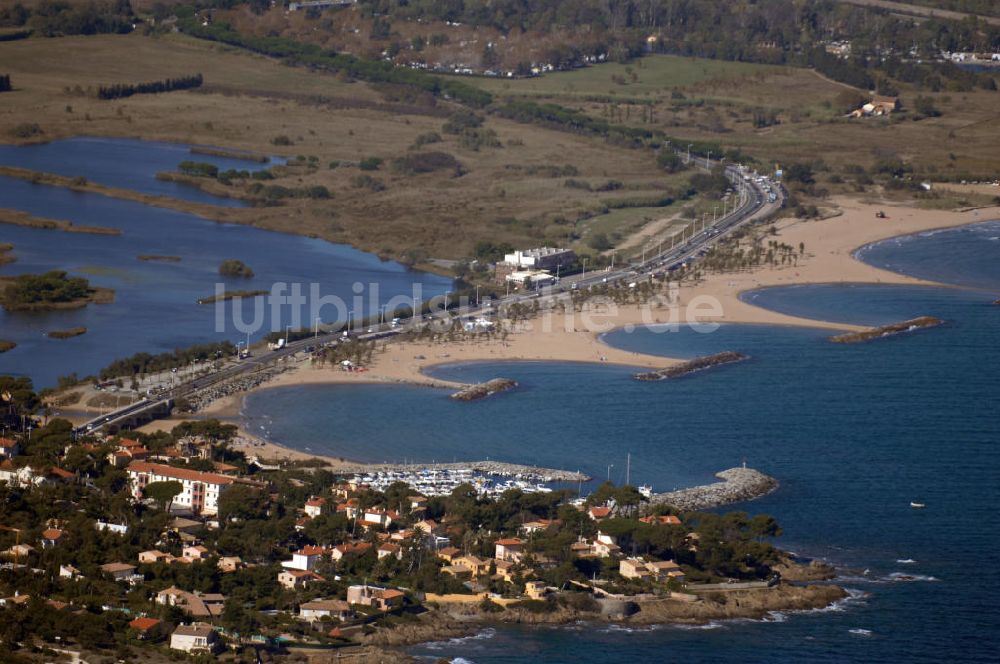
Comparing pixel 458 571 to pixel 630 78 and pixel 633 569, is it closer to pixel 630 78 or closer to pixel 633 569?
pixel 633 569

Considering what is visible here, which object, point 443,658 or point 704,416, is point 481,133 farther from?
point 443,658

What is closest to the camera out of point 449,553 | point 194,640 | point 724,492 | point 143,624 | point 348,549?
point 194,640

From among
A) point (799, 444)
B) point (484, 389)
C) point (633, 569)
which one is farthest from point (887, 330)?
point (633, 569)

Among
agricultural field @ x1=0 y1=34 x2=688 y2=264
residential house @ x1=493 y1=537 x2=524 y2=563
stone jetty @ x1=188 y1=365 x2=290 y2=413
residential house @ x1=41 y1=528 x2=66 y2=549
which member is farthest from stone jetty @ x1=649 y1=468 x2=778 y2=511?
agricultural field @ x1=0 y1=34 x2=688 y2=264

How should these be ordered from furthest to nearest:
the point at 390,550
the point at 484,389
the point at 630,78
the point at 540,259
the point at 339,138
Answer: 1. the point at 630,78
2. the point at 339,138
3. the point at 540,259
4. the point at 484,389
5. the point at 390,550

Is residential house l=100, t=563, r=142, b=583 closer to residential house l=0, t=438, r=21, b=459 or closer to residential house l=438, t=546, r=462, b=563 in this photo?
residential house l=438, t=546, r=462, b=563

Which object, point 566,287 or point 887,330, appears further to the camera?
point 566,287

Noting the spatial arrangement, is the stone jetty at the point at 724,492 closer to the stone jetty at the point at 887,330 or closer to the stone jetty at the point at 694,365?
the stone jetty at the point at 694,365

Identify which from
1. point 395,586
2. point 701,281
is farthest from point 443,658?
point 701,281
